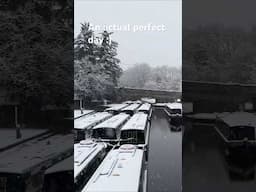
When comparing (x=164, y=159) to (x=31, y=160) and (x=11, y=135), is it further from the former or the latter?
(x=11, y=135)

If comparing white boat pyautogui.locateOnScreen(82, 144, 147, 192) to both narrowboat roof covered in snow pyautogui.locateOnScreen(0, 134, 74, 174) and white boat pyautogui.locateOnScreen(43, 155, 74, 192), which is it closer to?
white boat pyautogui.locateOnScreen(43, 155, 74, 192)

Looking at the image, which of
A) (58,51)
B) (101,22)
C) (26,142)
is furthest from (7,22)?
(26,142)

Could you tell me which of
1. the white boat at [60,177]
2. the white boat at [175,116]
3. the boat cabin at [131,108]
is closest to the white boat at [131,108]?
the boat cabin at [131,108]

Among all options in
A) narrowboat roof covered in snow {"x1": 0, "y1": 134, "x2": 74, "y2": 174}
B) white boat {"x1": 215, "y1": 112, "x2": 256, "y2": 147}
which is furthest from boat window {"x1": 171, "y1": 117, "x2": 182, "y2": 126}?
narrowboat roof covered in snow {"x1": 0, "y1": 134, "x2": 74, "y2": 174}

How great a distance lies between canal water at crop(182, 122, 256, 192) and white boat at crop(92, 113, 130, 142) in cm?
57

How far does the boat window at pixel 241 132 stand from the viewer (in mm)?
3000

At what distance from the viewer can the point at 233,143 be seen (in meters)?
3.00

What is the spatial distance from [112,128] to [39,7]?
1214 millimetres

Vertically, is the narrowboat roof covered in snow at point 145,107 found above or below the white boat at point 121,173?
above

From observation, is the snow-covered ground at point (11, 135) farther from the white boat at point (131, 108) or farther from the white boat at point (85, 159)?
the white boat at point (131, 108)

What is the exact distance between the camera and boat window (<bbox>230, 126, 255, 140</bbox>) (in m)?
3.00

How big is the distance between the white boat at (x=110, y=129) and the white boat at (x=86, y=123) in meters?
0.04

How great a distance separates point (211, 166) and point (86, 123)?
112 cm

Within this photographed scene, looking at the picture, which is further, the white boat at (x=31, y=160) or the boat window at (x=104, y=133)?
the boat window at (x=104, y=133)
